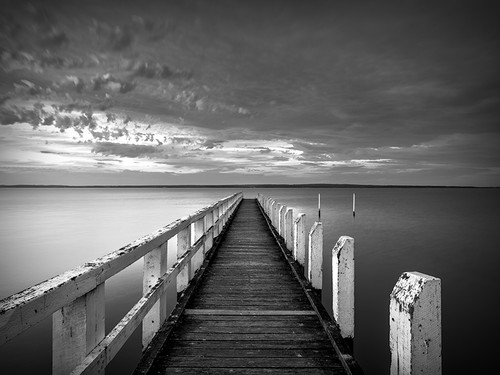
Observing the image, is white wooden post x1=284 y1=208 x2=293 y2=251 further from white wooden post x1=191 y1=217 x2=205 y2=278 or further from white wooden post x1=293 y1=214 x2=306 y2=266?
white wooden post x1=191 y1=217 x2=205 y2=278

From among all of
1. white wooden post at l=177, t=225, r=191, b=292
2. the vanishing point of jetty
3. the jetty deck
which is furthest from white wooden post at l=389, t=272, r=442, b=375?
white wooden post at l=177, t=225, r=191, b=292

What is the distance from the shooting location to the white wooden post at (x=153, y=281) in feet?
9.85

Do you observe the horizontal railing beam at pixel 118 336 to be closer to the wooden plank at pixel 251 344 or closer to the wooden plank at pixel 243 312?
the wooden plank at pixel 251 344

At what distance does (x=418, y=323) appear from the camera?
1.74 m

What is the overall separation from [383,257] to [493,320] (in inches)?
308

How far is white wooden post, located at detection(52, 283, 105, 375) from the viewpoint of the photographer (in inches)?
62.1

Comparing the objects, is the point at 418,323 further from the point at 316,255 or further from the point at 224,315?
the point at 316,255

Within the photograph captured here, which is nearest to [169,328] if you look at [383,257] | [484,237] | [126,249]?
[126,249]

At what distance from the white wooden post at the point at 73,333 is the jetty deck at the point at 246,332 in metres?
1.18

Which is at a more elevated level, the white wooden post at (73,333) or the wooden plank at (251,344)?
the white wooden post at (73,333)

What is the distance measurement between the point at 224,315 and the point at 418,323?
2.74m

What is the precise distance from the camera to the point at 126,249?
230 cm

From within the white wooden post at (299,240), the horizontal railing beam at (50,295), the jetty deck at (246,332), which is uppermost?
the horizontal railing beam at (50,295)

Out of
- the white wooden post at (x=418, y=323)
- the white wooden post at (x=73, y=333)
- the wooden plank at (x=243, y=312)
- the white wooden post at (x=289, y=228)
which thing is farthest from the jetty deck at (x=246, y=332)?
the white wooden post at (x=289, y=228)
